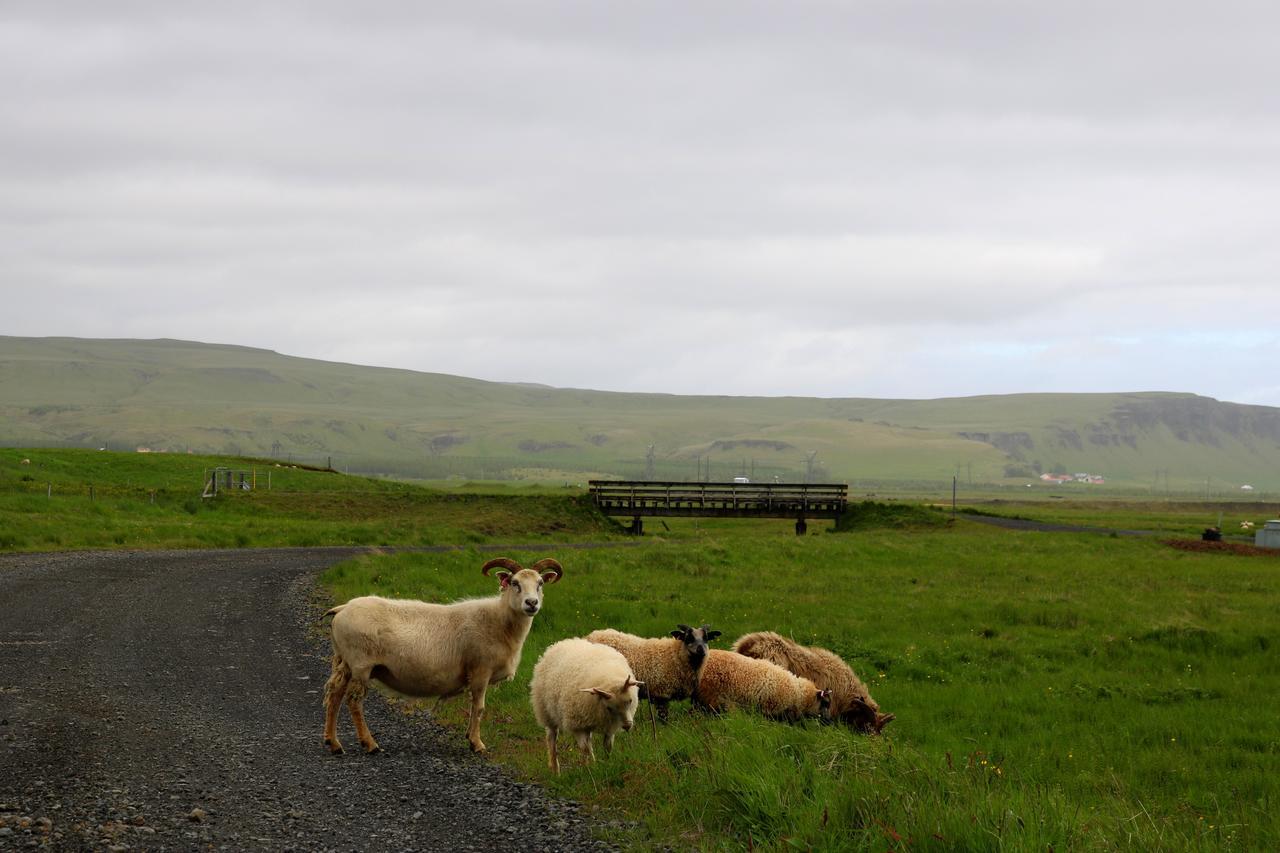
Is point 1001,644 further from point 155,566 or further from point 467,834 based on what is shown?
point 155,566

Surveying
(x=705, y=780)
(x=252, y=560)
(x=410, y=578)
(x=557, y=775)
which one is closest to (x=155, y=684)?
(x=557, y=775)

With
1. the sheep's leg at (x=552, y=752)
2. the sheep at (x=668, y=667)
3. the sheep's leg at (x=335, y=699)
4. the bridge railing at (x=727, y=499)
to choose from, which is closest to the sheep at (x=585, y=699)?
the sheep's leg at (x=552, y=752)

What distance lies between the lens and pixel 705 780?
10273 millimetres

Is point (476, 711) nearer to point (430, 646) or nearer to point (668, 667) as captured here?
point (430, 646)

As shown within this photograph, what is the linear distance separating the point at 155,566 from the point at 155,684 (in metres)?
17.5

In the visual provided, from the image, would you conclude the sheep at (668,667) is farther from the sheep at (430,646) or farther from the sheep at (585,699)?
the sheep at (430,646)

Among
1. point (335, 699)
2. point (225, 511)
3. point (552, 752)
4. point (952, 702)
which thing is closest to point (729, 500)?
point (225, 511)

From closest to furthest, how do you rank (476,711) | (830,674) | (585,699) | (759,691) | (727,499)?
(585,699), (476,711), (759,691), (830,674), (727,499)

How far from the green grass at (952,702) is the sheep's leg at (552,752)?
0.64ft

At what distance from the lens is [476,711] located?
13094 mm

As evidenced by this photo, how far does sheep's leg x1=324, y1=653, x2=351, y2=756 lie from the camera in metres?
12.5

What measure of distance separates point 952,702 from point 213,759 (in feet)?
38.4

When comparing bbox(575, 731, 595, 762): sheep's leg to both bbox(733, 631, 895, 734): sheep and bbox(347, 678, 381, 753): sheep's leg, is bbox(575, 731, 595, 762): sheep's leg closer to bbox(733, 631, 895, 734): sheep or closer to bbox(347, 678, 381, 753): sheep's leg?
bbox(347, 678, 381, 753): sheep's leg

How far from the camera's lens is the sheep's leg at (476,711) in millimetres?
Answer: 12836
